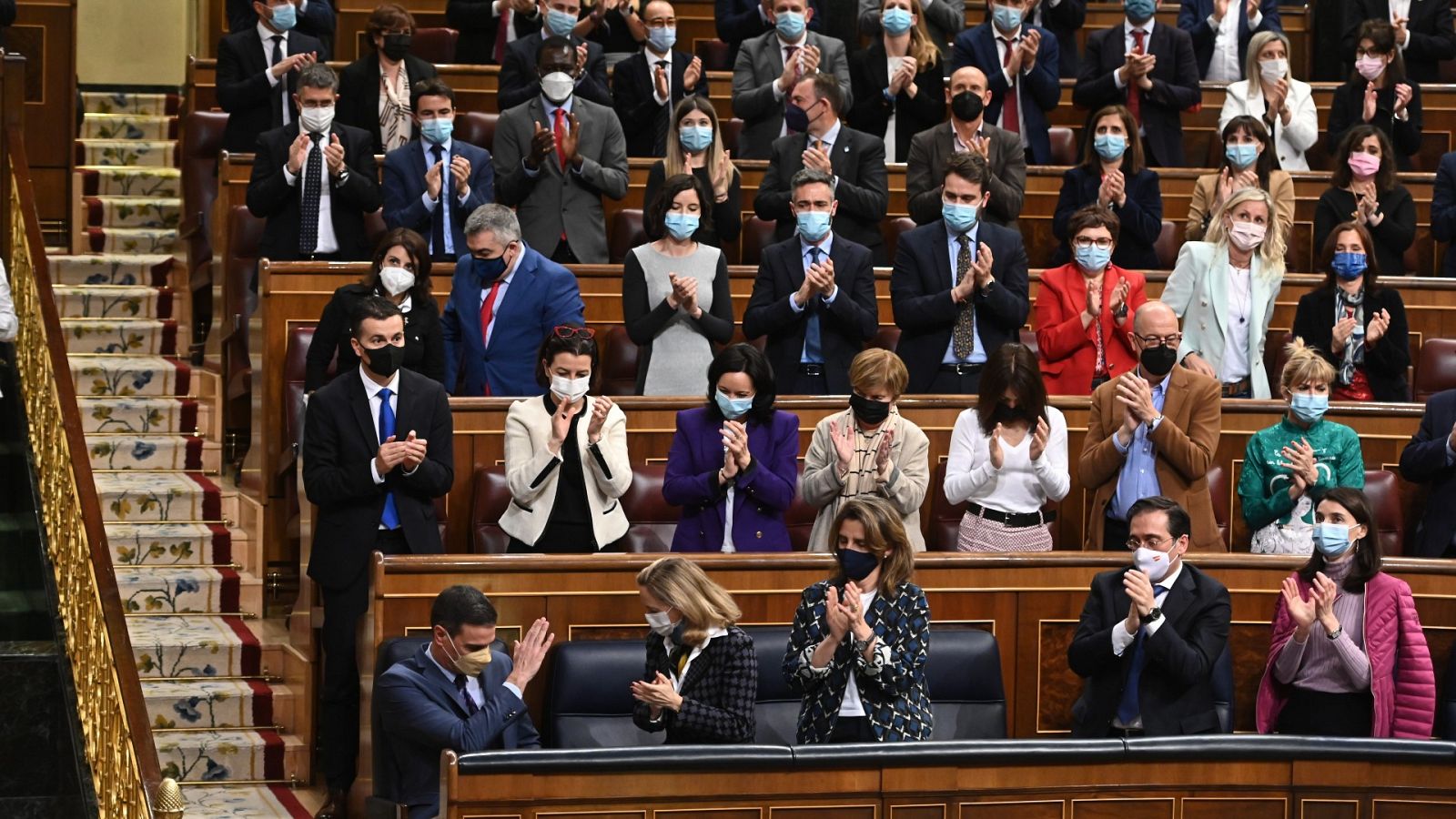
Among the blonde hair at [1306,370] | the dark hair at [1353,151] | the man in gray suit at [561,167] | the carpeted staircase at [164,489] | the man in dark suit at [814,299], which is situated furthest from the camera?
the dark hair at [1353,151]

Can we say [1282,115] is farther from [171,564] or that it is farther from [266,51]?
[171,564]

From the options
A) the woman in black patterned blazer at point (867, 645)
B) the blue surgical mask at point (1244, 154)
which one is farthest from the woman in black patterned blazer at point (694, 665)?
the blue surgical mask at point (1244, 154)

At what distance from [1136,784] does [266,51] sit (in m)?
4.35

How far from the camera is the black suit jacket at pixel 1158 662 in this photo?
15.4 ft

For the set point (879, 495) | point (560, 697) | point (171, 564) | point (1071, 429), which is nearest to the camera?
point (560, 697)

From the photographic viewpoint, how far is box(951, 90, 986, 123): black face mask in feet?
21.7

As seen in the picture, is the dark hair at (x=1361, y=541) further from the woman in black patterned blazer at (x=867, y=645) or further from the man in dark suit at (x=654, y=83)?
the man in dark suit at (x=654, y=83)

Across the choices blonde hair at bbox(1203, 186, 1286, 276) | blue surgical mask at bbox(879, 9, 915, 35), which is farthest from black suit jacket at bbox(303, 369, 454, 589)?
blue surgical mask at bbox(879, 9, 915, 35)

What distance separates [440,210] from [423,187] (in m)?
0.10

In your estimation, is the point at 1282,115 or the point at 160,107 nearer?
the point at 1282,115

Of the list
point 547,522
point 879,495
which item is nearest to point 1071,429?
point 879,495

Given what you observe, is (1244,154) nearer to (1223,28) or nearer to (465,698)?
(1223,28)

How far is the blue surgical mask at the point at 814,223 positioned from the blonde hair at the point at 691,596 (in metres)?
1.76

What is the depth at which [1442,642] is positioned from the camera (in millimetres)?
5086
